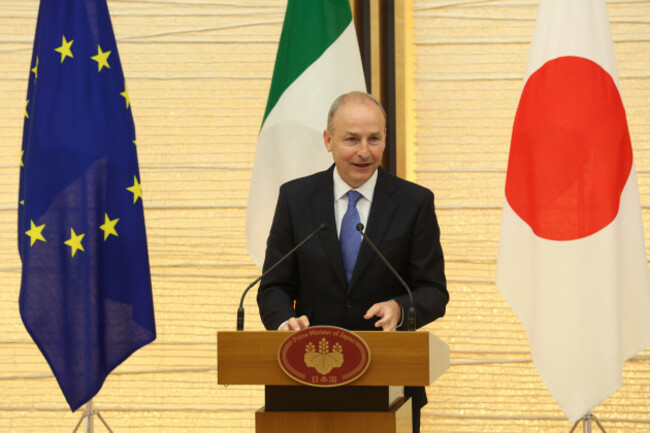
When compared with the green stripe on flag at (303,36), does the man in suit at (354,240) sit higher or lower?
lower

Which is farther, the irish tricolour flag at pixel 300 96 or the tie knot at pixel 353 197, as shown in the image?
the irish tricolour flag at pixel 300 96

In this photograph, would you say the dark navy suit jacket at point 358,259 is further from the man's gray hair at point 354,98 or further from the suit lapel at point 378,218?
the man's gray hair at point 354,98

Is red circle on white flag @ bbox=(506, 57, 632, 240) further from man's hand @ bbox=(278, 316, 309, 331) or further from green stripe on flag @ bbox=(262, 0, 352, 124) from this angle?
man's hand @ bbox=(278, 316, 309, 331)

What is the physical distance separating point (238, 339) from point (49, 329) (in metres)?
1.74

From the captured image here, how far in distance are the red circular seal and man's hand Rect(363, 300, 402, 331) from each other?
9.3 inches

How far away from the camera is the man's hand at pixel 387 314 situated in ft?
6.68

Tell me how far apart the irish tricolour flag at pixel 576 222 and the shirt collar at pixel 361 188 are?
3.14 feet

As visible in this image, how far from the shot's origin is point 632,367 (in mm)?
3930

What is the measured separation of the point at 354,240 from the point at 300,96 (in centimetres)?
137

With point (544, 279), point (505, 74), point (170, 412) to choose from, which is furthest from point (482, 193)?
point (170, 412)

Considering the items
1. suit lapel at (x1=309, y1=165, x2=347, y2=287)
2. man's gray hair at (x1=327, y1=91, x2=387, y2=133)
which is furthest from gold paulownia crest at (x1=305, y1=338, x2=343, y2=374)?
man's gray hair at (x1=327, y1=91, x2=387, y2=133)

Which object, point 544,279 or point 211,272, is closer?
point 544,279

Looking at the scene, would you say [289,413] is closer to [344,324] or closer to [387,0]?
[344,324]

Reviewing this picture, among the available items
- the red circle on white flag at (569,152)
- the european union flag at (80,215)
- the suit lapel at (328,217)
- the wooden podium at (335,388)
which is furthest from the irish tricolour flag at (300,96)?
the wooden podium at (335,388)
